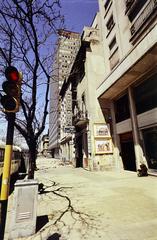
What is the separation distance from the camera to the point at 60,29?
7.16 meters

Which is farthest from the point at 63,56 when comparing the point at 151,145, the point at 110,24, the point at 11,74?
the point at 11,74

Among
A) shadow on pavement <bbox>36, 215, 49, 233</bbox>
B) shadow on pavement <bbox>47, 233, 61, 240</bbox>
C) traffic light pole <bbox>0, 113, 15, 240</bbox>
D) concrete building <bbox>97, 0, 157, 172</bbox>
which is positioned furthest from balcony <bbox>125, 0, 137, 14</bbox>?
shadow on pavement <bbox>47, 233, 61, 240</bbox>

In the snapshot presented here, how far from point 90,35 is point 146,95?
453 inches

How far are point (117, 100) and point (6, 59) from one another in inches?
439

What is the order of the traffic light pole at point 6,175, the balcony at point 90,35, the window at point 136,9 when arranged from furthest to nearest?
the balcony at point 90,35 → the window at point 136,9 → the traffic light pole at point 6,175

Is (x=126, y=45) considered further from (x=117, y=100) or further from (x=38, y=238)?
(x=38, y=238)

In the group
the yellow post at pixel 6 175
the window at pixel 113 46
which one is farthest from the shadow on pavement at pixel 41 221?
the window at pixel 113 46

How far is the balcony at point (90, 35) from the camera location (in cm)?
1862

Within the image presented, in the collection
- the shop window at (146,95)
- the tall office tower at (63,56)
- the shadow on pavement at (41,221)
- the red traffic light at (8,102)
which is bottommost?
the shadow on pavement at (41,221)

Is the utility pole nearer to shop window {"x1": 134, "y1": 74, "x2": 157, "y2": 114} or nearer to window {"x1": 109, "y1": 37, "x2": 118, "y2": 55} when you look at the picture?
shop window {"x1": 134, "y1": 74, "x2": 157, "y2": 114}

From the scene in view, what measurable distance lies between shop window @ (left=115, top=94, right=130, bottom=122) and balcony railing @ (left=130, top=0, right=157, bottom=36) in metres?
5.14

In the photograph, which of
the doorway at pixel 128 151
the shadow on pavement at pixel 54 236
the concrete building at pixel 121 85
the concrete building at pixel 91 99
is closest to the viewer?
the shadow on pavement at pixel 54 236

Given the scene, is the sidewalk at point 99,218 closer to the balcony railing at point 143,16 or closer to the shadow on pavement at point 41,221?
the shadow on pavement at point 41,221

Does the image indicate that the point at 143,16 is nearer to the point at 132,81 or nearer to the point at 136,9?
the point at 136,9
